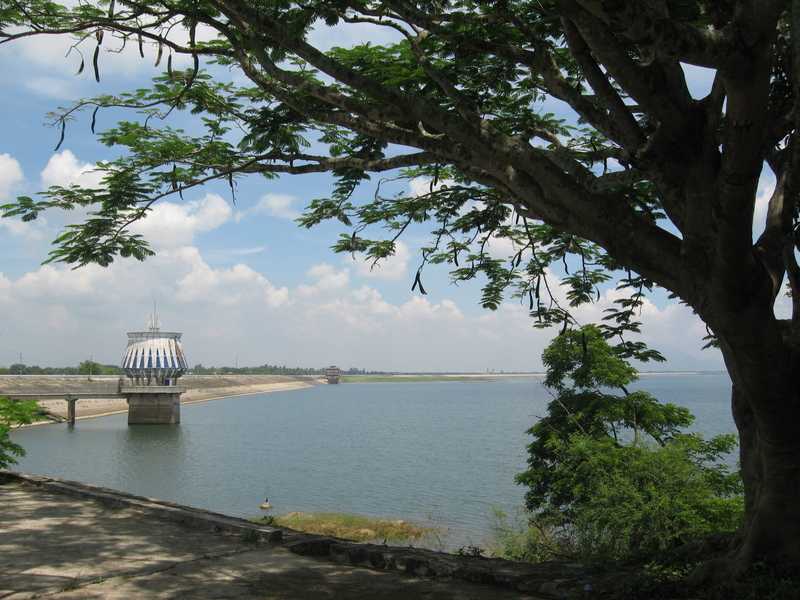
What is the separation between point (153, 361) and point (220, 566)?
199 feet

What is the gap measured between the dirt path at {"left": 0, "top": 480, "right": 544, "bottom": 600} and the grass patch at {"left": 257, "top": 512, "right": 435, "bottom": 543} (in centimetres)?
1315

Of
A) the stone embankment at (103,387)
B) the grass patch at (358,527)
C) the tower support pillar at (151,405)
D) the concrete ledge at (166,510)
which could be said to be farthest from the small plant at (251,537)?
the tower support pillar at (151,405)

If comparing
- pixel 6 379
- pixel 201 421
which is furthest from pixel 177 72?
pixel 6 379

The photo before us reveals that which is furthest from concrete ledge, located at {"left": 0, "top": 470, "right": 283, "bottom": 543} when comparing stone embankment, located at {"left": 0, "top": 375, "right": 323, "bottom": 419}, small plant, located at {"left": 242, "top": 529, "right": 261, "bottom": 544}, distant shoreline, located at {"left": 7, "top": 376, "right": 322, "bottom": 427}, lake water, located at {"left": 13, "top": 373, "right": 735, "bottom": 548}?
lake water, located at {"left": 13, "top": 373, "right": 735, "bottom": 548}

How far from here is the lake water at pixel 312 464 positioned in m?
26.2

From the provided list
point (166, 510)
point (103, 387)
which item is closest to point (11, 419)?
point (166, 510)

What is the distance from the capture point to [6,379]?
77750 mm

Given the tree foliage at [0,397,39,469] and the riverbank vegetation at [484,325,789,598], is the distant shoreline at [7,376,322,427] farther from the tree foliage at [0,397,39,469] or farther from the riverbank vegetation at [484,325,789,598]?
the riverbank vegetation at [484,325,789,598]

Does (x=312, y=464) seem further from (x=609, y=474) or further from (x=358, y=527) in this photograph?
(x=609, y=474)

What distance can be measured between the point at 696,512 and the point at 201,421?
197 ft

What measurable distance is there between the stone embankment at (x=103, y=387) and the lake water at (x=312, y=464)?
3753mm

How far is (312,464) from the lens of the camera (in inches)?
1500

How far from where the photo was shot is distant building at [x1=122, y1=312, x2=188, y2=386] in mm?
62875

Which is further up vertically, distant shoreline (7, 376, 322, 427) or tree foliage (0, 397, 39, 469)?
tree foliage (0, 397, 39, 469)
